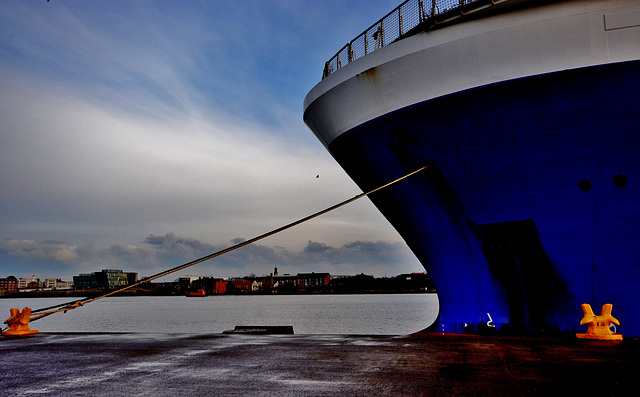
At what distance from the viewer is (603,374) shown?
5.31 meters

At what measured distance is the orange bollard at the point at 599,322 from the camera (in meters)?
7.59

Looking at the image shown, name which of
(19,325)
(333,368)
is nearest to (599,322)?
(333,368)

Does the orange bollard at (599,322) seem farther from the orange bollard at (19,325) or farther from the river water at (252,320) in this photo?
the river water at (252,320)

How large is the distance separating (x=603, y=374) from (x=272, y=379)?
382 cm

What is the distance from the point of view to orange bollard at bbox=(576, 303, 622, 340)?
24.9 ft

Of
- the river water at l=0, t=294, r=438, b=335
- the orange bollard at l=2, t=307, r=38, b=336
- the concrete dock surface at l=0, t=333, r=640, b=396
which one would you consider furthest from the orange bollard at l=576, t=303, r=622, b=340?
the river water at l=0, t=294, r=438, b=335

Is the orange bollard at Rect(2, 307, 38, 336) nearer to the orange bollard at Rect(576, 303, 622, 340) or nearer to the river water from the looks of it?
the orange bollard at Rect(576, 303, 622, 340)

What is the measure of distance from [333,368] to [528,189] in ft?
15.0

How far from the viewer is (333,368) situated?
6246mm

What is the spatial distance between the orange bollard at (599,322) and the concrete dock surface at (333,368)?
0.21 metres

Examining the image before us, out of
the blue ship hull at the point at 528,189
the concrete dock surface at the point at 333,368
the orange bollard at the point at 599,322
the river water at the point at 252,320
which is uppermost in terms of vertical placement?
the blue ship hull at the point at 528,189

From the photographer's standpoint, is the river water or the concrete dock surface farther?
the river water

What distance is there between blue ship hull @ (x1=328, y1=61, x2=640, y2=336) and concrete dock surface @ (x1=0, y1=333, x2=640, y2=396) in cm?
74

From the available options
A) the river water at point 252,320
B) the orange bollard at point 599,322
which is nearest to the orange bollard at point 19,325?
the orange bollard at point 599,322
